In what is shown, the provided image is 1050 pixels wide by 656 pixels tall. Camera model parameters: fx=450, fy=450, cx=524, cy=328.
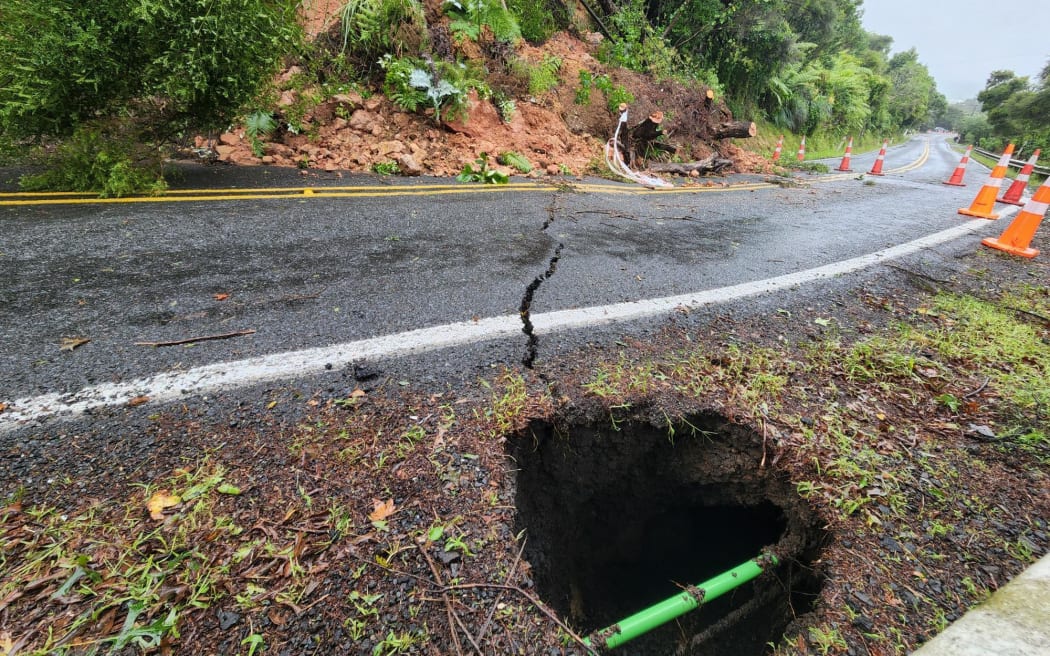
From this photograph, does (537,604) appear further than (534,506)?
No

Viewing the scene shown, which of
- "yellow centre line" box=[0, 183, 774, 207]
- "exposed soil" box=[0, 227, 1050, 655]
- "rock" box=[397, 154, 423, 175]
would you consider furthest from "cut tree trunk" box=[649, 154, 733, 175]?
"exposed soil" box=[0, 227, 1050, 655]

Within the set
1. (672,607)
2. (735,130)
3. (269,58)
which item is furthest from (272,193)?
(735,130)

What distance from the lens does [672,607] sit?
138 cm

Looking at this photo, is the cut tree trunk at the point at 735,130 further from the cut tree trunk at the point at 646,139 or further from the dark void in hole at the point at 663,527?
the dark void in hole at the point at 663,527

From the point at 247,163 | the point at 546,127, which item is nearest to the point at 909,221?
the point at 546,127

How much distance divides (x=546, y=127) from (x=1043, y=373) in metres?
6.47

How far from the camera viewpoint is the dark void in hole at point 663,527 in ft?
5.38

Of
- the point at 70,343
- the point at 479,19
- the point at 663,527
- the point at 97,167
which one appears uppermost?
the point at 479,19

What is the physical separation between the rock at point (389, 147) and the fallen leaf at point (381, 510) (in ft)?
17.2

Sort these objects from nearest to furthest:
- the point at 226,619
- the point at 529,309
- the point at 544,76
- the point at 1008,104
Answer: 1. the point at 226,619
2. the point at 529,309
3. the point at 544,76
4. the point at 1008,104

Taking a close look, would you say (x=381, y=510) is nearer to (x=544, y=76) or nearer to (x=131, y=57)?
(x=131, y=57)

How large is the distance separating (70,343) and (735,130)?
1083cm

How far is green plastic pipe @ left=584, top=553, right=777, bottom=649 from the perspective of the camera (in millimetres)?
1249

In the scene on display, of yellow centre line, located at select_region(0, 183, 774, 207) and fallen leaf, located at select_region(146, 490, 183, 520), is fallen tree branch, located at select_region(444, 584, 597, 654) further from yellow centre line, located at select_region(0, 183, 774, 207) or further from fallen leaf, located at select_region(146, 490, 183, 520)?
yellow centre line, located at select_region(0, 183, 774, 207)
